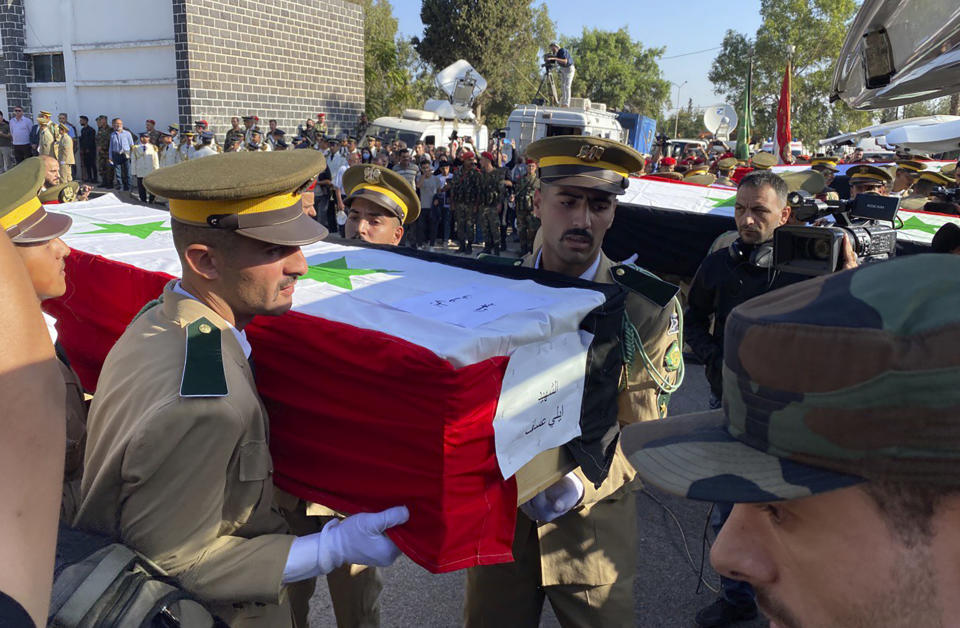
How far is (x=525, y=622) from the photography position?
2.15 metres

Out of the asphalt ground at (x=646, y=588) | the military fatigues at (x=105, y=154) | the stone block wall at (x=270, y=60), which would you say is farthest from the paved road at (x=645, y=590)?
the military fatigues at (x=105, y=154)

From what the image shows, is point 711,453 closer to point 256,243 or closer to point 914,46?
point 256,243

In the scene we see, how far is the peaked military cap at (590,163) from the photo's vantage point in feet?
7.95

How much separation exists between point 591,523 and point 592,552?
0.08m

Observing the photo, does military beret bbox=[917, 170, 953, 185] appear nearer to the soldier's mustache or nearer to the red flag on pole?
the red flag on pole

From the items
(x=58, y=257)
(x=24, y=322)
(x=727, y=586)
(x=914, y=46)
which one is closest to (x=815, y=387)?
(x=24, y=322)

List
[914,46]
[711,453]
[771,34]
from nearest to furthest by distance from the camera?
[711,453] < [914,46] < [771,34]

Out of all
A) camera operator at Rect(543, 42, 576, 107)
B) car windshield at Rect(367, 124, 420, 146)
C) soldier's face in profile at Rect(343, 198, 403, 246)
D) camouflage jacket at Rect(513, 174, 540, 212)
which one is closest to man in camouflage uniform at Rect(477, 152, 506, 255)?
camouflage jacket at Rect(513, 174, 540, 212)

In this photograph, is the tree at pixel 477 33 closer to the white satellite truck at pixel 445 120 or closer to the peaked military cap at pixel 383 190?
the white satellite truck at pixel 445 120

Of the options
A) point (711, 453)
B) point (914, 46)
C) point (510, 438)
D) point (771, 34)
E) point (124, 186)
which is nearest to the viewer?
point (711, 453)

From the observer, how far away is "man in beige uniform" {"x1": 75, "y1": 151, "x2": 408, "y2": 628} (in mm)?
1380

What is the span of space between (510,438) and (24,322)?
1026 mm

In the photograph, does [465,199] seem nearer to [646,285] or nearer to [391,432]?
[646,285]

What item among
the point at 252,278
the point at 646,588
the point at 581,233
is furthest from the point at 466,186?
the point at 252,278
